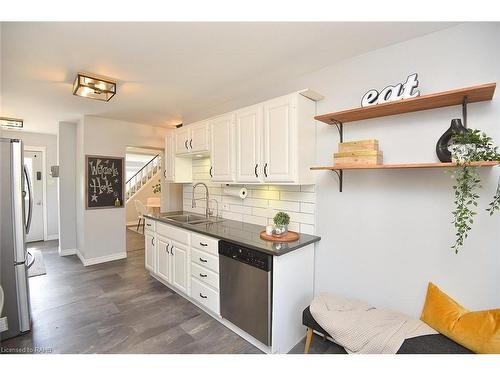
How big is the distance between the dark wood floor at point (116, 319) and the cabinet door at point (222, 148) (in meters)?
1.51

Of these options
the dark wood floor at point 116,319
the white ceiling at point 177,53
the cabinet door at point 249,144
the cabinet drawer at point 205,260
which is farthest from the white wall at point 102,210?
the cabinet door at point 249,144

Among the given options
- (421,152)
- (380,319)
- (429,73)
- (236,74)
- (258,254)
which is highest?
(236,74)

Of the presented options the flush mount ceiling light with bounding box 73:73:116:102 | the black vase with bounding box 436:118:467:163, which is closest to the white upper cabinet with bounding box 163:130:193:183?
the flush mount ceiling light with bounding box 73:73:116:102

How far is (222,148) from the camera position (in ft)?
8.86

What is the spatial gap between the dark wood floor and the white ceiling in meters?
2.41

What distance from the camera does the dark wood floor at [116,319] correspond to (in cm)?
201

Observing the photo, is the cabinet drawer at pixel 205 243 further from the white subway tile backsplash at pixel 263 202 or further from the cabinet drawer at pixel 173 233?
the white subway tile backsplash at pixel 263 202

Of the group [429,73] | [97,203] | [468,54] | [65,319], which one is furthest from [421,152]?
[97,203]

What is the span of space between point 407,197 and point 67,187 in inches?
208
